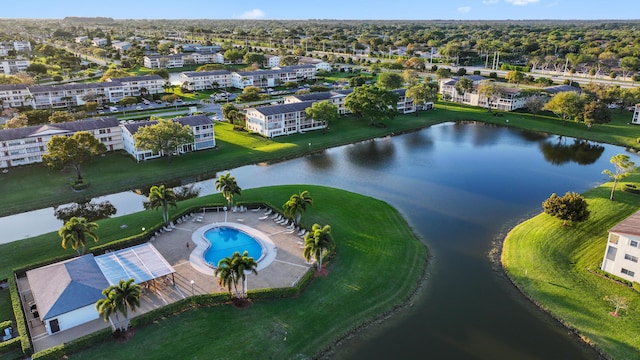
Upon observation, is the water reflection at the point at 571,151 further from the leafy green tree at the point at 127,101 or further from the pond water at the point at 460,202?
the leafy green tree at the point at 127,101

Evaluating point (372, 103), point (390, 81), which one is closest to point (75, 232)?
point (372, 103)

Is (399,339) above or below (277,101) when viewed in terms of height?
below

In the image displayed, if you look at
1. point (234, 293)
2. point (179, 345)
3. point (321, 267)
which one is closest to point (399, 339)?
point (321, 267)

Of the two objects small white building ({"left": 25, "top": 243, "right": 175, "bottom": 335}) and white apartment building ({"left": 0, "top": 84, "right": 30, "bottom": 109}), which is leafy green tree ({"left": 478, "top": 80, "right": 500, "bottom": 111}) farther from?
Answer: white apartment building ({"left": 0, "top": 84, "right": 30, "bottom": 109})

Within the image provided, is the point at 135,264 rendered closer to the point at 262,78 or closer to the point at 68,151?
the point at 68,151

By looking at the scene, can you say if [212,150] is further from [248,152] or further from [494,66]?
[494,66]

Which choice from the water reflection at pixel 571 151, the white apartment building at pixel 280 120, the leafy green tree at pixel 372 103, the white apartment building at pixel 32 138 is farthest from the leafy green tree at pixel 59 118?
the water reflection at pixel 571 151

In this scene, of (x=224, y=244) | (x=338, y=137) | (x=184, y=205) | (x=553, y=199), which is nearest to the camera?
(x=224, y=244)
